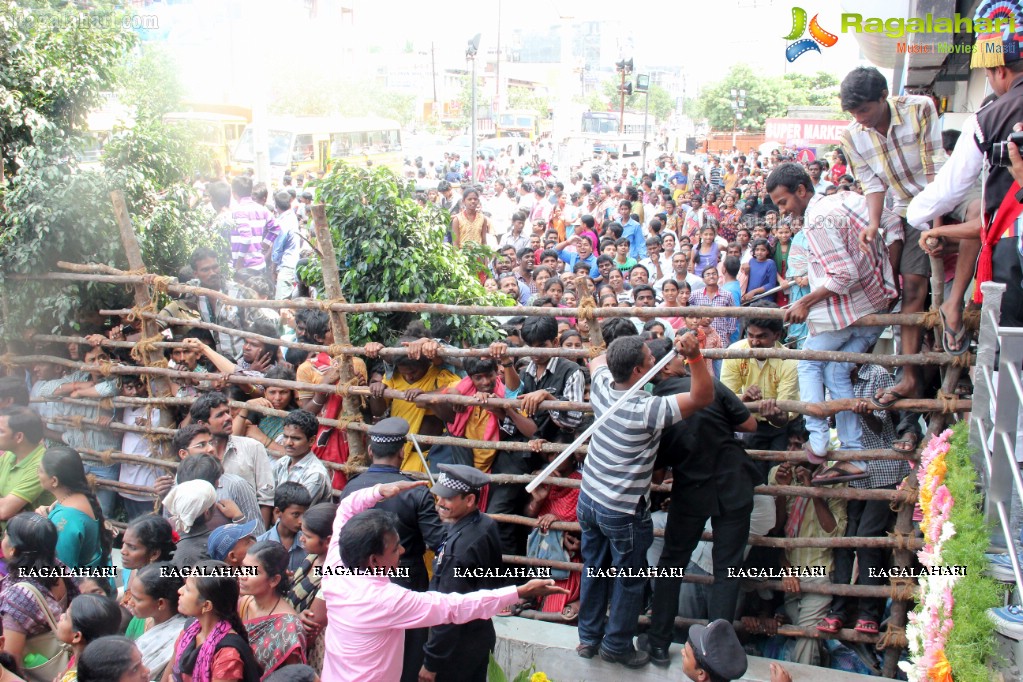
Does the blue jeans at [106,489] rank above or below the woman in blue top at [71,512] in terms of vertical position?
below

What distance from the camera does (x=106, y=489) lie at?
6.86m

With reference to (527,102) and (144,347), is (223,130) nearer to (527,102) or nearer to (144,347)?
(144,347)

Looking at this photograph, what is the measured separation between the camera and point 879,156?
430cm

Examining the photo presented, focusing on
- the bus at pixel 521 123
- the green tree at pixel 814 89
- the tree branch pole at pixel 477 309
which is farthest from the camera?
the green tree at pixel 814 89

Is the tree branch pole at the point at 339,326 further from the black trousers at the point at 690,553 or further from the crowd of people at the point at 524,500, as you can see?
the black trousers at the point at 690,553

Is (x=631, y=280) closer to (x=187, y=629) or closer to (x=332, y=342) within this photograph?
(x=332, y=342)

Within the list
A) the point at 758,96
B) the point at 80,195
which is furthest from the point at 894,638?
the point at 758,96

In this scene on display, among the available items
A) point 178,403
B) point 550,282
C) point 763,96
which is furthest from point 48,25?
point 763,96

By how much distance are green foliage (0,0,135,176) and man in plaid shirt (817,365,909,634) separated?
6754mm

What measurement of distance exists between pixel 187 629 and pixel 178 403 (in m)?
2.99

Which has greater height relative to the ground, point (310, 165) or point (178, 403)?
point (310, 165)

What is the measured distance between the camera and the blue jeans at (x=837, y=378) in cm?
445

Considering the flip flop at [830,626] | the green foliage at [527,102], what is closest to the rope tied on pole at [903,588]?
the flip flop at [830,626]

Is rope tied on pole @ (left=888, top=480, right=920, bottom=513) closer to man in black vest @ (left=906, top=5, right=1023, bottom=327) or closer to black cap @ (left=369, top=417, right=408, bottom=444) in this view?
man in black vest @ (left=906, top=5, right=1023, bottom=327)
